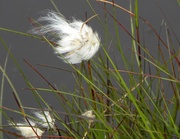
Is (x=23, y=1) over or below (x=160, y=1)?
over

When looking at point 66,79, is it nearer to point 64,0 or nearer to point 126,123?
point 64,0

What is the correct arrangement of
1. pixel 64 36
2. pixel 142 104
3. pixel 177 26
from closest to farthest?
pixel 64 36, pixel 142 104, pixel 177 26

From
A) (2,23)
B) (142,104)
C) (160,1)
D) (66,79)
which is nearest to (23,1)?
(2,23)

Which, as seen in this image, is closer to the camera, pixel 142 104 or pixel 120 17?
pixel 142 104

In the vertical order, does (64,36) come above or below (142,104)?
above

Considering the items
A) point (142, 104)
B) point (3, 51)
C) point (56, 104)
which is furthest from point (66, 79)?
point (142, 104)

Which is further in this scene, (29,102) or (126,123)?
(29,102)

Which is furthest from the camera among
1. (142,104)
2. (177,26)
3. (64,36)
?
(177,26)

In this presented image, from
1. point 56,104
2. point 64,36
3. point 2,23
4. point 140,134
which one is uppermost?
point 2,23

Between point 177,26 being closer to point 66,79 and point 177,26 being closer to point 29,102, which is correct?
point 66,79
